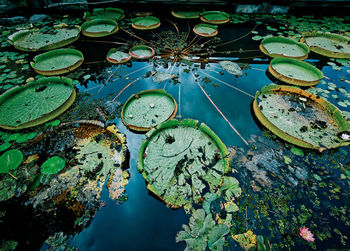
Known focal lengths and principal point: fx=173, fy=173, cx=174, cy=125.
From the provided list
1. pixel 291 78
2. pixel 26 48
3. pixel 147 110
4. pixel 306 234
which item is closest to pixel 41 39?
pixel 26 48

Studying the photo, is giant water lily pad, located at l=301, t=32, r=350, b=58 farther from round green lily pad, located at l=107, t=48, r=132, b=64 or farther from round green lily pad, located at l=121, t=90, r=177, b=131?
round green lily pad, located at l=107, t=48, r=132, b=64

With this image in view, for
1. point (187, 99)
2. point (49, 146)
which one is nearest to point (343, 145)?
point (187, 99)

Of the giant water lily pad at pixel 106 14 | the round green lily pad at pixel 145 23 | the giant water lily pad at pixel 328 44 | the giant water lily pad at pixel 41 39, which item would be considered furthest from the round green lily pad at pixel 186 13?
the giant water lily pad at pixel 328 44

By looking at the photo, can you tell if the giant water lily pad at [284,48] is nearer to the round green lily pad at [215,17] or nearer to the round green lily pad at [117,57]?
the round green lily pad at [215,17]

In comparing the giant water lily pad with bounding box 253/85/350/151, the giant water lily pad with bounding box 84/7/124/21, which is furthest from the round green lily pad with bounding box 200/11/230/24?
the giant water lily pad with bounding box 253/85/350/151

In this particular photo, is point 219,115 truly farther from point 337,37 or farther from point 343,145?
point 337,37

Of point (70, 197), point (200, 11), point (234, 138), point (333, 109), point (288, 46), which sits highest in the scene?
point (200, 11)
